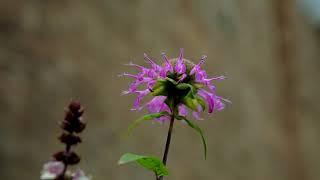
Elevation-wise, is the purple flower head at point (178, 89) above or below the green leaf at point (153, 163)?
above

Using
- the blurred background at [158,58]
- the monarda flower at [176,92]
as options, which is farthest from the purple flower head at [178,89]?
the blurred background at [158,58]

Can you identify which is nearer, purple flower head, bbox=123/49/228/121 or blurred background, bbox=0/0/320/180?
purple flower head, bbox=123/49/228/121

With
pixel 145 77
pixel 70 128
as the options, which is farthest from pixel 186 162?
pixel 70 128

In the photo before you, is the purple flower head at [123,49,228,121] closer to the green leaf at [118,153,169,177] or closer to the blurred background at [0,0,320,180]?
the green leaf at [118,153,169,177]

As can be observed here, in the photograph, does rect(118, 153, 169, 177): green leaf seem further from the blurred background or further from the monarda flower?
the blurred background

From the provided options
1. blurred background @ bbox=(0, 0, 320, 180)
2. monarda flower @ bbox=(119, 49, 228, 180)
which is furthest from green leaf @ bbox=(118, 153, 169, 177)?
blurred background @ bbox=(0, 0, 320, 180)

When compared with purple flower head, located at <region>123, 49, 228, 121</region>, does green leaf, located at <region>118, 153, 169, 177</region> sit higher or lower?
lower

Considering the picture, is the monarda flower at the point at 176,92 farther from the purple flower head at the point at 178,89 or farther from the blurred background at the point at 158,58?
the blurred background at the point at 158,58

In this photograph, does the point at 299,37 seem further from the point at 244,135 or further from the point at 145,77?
the point at 145,77

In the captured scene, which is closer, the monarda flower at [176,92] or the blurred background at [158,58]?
the monarda flower at [176,92]
